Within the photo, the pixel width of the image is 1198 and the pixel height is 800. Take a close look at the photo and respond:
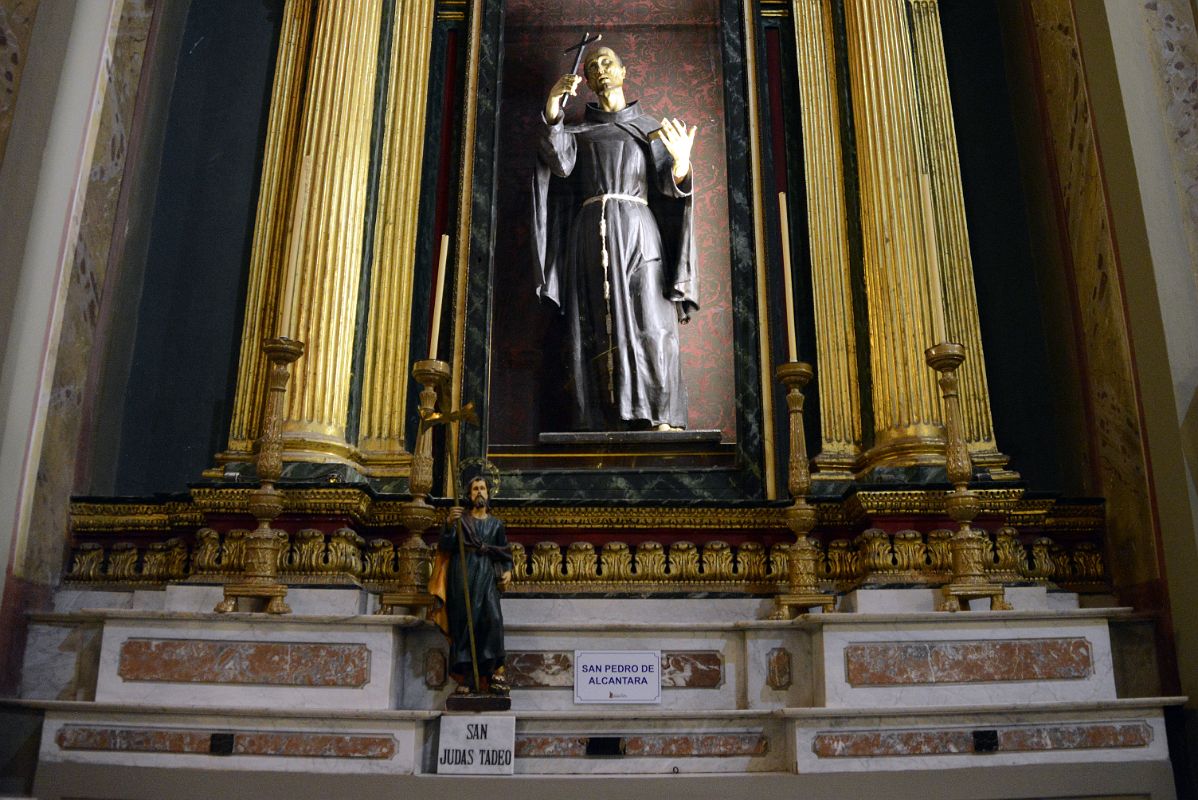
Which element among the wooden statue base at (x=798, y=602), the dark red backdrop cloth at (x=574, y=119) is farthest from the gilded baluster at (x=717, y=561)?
the dark red backdrop cloth at (x=574, y=119)

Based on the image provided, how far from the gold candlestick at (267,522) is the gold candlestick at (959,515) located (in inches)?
93.8

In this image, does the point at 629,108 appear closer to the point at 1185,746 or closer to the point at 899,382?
the point at 899,382

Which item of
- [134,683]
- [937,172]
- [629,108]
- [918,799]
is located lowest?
[918,799]

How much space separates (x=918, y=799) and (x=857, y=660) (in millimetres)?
476

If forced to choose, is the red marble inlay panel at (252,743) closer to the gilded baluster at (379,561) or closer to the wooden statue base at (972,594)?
the gilded baluster at (379,561)

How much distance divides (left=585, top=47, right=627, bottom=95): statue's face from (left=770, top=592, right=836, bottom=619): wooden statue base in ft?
9.26

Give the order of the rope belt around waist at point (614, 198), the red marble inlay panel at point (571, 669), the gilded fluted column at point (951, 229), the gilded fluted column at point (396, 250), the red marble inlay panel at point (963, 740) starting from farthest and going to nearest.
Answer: the rope belt around waist at point (614, 198) → the gilded fluted column at point (396, 250) → the gilded fluted column at point (951, 229) → the red marble inlay panel at point (571, 669) → the red marble inlay panel at point (963, 740)

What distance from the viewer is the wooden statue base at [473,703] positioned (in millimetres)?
3756

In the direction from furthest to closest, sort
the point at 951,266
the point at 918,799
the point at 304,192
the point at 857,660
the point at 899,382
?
the point at 951,266, the point at 899,382, the point at 304,192, the point at 857,660, the point at 918,799

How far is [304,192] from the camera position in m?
4.14

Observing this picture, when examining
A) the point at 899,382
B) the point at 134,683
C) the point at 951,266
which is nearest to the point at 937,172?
the point at 951,266

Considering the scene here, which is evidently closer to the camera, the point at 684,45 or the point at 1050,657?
the point at 1050,657

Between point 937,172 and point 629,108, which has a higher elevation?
point 629,108

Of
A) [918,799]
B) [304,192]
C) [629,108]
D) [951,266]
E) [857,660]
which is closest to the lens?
[918,799]
